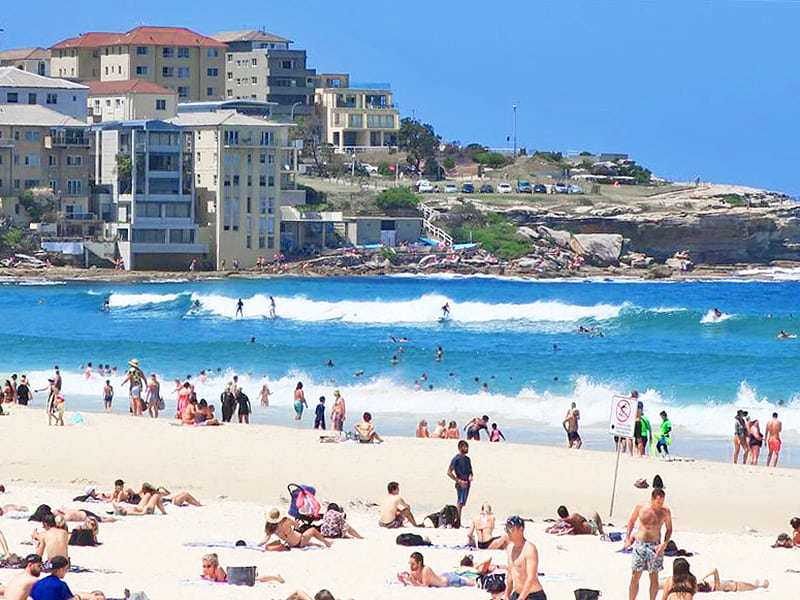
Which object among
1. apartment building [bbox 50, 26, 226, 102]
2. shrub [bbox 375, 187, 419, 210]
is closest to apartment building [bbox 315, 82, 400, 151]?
apartment building [bbox 50, 26, 226, 102]

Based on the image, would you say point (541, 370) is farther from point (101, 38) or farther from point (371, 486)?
point (101, 38)

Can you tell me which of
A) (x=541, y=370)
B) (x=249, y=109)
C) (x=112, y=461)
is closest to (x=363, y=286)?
(x=249, y=109)

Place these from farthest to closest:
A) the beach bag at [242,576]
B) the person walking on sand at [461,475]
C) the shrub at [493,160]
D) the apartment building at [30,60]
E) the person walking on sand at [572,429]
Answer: the shrub at [493,160]
the apartment building at [30,60]
the person walking on sand at [572,429]
the person walking on sand at [461,475]
the beach bag at [242,576]

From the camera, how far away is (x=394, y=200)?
96000 mm

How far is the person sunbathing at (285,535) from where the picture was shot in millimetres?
16500

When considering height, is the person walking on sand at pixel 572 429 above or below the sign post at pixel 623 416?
below

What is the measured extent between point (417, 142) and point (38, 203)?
35144 millimetres

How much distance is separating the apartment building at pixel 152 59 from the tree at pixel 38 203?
67.1 feet

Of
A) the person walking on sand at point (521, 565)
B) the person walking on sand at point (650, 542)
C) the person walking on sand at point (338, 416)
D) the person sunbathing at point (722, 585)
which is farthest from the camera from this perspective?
the person walking on sand at point (338, 416)

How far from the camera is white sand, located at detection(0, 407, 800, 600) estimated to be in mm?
15453

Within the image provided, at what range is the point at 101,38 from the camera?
351 feet

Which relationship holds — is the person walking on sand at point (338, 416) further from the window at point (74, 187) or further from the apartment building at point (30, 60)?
the apartment building at point (30, 60)

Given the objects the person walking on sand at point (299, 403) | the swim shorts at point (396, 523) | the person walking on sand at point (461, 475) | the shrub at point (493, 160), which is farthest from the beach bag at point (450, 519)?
the shrub at point (493, 160)

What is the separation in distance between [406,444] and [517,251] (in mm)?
68994
